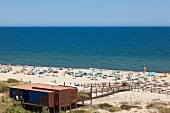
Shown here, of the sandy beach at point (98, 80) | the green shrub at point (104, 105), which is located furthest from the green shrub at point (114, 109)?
the green shrub at point (104, 105)

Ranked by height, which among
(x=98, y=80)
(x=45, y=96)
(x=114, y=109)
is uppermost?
(x=45, y=96)

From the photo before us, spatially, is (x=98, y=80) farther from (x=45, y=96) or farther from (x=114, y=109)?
(x=45, y=96)

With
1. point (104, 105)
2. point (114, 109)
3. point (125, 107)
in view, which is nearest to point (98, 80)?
point (104, 105)

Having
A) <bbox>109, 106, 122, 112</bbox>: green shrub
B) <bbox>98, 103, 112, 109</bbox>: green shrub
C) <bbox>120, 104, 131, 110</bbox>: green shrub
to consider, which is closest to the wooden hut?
<bbox>98, 103, 112, 109</bbox>: green shrub

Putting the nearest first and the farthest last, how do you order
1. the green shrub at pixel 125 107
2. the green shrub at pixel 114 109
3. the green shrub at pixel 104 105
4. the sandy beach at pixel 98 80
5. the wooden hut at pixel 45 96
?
the wooden hut at pixel 45 96, the green shrub at pixel 114 109, the green shrub at pixel 125 107, the green shrub at pixel 104 105, the sandy beach at pixel 98 80

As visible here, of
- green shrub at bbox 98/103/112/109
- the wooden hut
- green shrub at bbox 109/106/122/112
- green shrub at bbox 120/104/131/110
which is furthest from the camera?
green shrub at bbox 98/103/112/109

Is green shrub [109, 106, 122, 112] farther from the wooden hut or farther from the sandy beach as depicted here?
the wooden hut

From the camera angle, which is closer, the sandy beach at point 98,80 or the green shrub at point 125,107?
the green shrub at point 125,107

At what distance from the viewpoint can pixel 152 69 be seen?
59.1 metres

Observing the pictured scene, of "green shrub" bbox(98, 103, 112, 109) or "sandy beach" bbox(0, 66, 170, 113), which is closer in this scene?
"green shrub" bbox(98, 103, 112, 109)

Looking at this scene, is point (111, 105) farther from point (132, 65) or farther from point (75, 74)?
point (132, 65)

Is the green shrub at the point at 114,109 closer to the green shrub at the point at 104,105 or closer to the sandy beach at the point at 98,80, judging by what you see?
the sandy beach at the point at 98,80

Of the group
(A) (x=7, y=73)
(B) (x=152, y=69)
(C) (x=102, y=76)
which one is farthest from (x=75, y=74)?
(B) (x=152, y=69)

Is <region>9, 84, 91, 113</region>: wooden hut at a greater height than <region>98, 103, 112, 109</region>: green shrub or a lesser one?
greater
